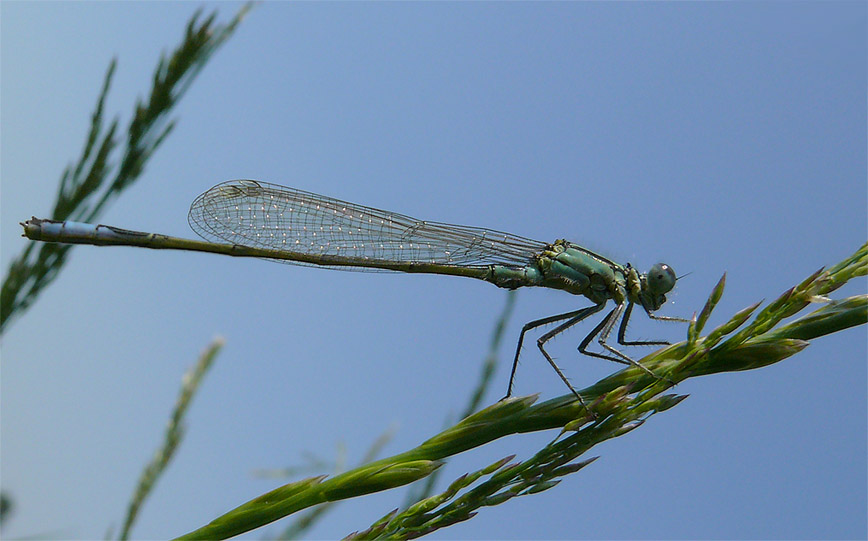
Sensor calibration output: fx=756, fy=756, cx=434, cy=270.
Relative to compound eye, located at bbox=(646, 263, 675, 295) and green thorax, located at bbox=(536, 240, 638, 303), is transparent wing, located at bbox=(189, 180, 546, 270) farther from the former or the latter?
compound eye, located at bbox=(646, 263, 675, 295)

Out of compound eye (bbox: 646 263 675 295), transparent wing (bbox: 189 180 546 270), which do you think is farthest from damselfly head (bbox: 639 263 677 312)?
transparent wing (bbox: 189 180 546 270)

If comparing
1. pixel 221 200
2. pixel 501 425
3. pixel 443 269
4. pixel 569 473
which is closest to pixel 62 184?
pixel 221 200

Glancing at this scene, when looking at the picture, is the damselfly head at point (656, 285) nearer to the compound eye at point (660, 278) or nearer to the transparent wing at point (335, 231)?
the compound eye at point (660, 278)

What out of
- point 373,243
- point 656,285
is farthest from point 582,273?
point 373,243

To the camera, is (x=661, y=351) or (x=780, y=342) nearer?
(x=780, y=342)

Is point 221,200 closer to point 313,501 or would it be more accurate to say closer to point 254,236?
point 254,236

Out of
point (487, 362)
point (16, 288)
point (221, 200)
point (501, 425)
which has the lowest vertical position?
point (501, 425)

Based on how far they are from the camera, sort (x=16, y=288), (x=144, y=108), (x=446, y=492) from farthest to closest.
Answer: (x=144, y=108), (x=16, y=288), (x=446, y=492)
